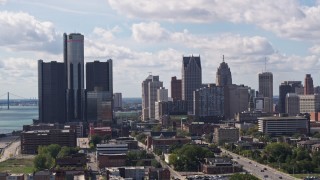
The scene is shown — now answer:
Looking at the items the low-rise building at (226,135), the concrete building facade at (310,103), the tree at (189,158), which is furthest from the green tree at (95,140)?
the concrete building facade at (310,103)

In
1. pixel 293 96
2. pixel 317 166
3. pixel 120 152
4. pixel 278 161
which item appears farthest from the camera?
pixel 293 96

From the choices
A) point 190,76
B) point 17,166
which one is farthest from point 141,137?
point 190,76

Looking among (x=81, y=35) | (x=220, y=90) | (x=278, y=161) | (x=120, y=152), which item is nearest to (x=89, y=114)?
(x=81, y=35)

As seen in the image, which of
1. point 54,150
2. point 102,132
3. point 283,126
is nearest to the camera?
point 54,150

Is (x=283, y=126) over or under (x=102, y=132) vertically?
over

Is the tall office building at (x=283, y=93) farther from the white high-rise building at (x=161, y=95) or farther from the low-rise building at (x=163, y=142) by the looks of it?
the low-rise building at (x=163, y=142)

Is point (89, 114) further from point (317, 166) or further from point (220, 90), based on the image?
point (317, 166)

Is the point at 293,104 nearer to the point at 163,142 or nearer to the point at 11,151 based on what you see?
the point at 163,142
